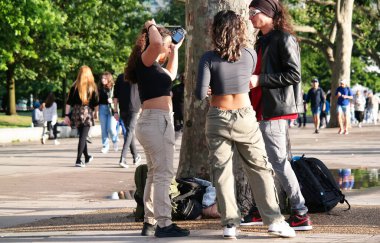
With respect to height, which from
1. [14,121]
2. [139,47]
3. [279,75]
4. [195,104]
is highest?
[139,47]

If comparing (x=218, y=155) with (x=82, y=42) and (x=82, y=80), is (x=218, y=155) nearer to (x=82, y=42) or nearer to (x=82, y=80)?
(x=82, y=80)

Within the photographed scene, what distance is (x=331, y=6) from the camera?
41.1 metres

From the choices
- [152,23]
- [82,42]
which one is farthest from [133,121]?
[82,42]

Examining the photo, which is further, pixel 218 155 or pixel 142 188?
pixel 142 188

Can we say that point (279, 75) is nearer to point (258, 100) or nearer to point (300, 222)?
point (258, 100)

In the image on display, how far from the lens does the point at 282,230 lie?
7.55 meters

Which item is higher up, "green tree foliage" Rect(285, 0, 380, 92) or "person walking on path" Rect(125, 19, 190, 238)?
"green tree foliage" Rect(285, 0, 380, 92)

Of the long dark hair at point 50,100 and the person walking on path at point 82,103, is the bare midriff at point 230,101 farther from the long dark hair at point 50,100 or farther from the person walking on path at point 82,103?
the long dark hair at point 50,100

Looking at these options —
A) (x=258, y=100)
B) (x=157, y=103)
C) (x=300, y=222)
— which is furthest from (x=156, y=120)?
(x=300, y=222)

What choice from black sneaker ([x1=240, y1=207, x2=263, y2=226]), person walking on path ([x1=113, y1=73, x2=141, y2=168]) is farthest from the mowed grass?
black sneaker ([x1=240, y1=207, x2=263, y2=226])

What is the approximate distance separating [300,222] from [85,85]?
30.6 ft

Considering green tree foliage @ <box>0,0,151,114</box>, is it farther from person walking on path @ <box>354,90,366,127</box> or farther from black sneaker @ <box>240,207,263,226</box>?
black sneaker @ <box>240,207,263,226</box>

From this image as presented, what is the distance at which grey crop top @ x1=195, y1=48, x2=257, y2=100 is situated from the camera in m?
7.47

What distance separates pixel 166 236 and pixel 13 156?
46.6 feet
